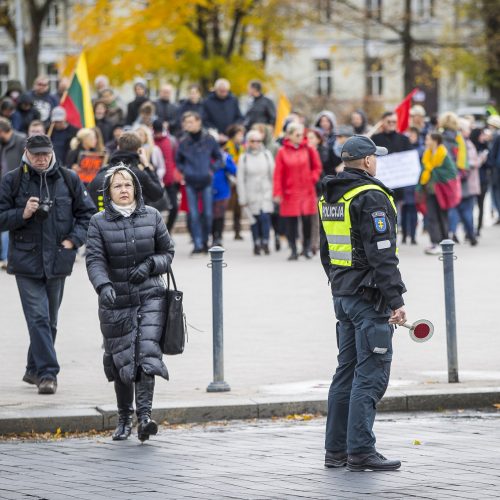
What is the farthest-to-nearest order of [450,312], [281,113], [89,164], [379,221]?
[281,113] < [89,164] < [450,312] < [379,221]

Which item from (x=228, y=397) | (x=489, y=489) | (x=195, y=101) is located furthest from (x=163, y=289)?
(x=195, y=101)

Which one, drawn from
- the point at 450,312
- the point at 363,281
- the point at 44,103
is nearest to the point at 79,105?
the point at 44,103

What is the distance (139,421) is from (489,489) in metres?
2.41

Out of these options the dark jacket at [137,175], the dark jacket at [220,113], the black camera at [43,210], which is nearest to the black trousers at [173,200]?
the dark jacket at [220,113]

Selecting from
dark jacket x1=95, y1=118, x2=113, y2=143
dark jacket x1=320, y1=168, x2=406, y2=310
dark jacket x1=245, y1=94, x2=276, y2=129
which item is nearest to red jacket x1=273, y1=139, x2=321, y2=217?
dark jacket x1=95, y1=118, x2=113, y2=143

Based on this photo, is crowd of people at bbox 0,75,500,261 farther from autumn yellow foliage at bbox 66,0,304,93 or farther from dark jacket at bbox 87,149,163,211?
autumn yellow foliage at bbox 66,0,304,93

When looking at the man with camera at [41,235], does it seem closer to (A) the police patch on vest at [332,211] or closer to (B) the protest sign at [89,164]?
(A) the police patch on vest at [332,211]

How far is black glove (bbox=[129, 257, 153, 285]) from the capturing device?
9102mm

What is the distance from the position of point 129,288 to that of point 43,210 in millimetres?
1623

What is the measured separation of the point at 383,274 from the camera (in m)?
7.94

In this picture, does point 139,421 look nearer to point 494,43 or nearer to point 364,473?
point 364,473

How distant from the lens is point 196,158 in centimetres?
2070

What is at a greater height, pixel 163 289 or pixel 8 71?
pixel 8 71

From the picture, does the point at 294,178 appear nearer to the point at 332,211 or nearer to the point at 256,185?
the point at 256,185
